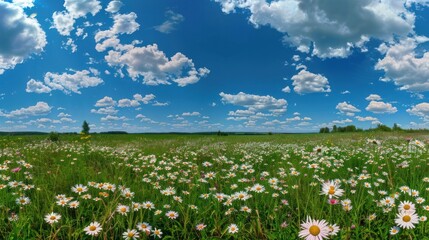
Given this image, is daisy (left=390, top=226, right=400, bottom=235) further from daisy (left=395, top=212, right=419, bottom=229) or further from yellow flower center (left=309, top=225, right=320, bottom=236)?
yellow flower center (left=309, top=225, right=320, bottom=236)

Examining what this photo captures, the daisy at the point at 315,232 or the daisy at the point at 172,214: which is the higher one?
the daisy at the point at 315,232

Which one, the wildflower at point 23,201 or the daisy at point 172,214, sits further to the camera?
the wildflower at point 23,201

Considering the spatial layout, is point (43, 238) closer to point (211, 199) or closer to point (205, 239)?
point (205, 239)

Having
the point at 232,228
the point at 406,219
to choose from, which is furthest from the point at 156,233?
the point at 406,219

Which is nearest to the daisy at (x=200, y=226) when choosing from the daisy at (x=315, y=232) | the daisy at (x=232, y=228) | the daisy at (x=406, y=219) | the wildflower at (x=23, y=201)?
the daisy at (x=232, y=228)

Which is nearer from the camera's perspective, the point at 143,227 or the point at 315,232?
the point at 315,232

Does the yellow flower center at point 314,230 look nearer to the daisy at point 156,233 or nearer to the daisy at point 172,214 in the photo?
the daisy at point 156,233

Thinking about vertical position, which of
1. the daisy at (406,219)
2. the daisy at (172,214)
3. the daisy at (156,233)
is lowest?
the daisy at (156,233)

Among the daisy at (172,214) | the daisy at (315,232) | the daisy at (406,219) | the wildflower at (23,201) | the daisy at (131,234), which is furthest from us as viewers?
the wildflower at (23,201)

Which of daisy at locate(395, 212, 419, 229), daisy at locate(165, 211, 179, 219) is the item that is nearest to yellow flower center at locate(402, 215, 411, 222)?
daisy at locate(395, 212, 419, 229)

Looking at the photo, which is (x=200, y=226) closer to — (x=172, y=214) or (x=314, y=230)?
(x=172, y=214)

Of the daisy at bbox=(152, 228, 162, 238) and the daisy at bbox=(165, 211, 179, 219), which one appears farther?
the daisy at bbox=(165, 211, 179, 219)

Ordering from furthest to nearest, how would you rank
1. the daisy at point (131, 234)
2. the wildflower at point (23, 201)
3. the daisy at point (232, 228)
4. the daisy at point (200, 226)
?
the wildflower at point (23, 201)
the daisy at point (200, 226)
the daisy at point (232, 228)
the daisy at point (131, 234)

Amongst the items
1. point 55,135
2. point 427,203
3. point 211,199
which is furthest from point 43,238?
point 55,135
